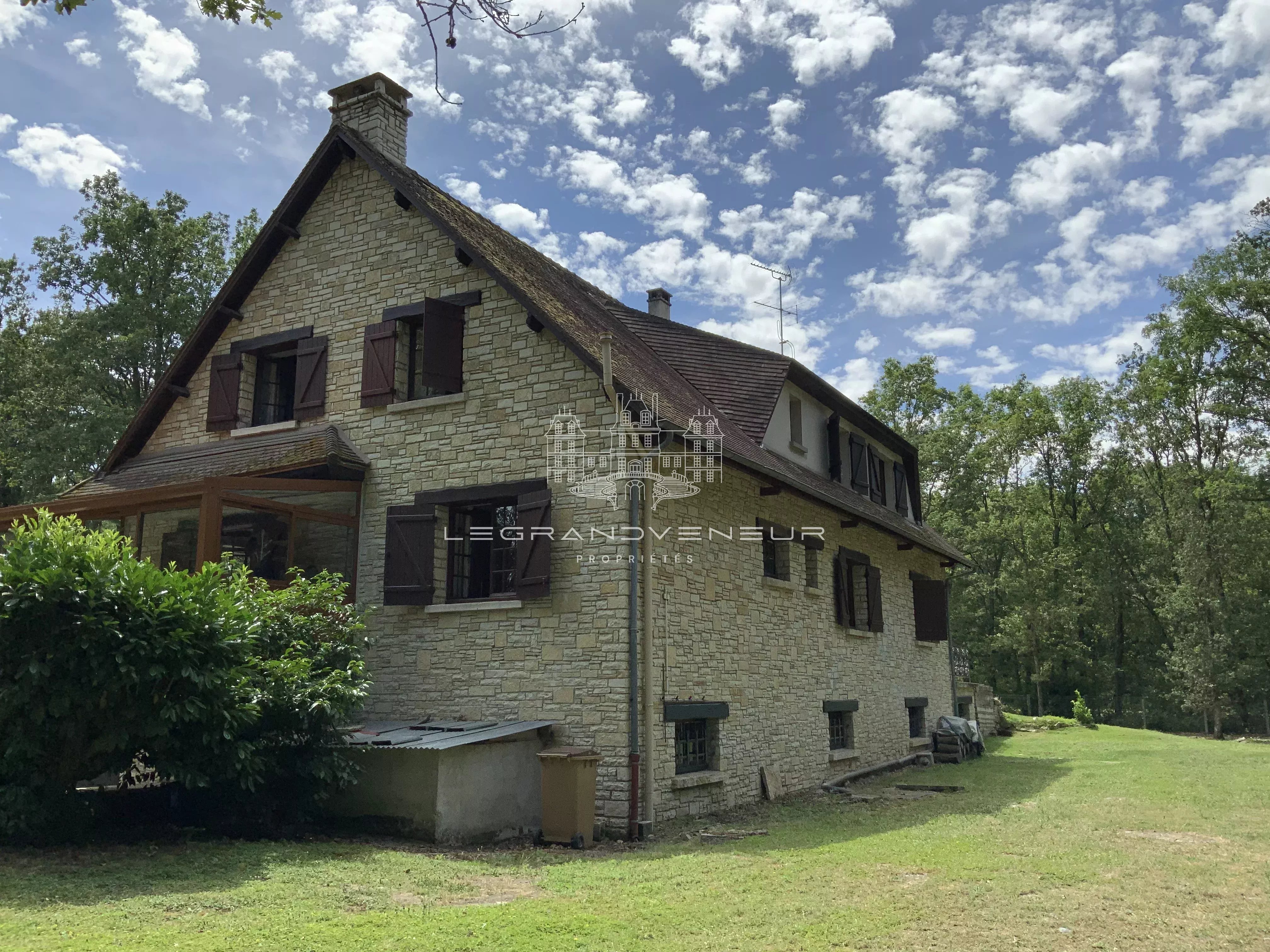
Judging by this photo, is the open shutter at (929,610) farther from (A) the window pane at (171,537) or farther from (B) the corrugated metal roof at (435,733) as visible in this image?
(A) the window pane at (171,537)

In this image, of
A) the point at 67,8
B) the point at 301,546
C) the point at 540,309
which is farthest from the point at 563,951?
the point at 301,546

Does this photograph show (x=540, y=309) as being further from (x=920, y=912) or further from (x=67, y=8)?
(x=920, y=912)

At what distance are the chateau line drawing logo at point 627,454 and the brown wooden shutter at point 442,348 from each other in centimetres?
169

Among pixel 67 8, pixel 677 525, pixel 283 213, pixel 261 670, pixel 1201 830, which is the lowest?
pixel 1201 830

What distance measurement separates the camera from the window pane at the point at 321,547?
42.6 feet

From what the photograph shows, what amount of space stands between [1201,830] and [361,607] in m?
9.83

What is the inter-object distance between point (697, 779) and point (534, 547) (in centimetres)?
332

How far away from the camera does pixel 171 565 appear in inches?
347

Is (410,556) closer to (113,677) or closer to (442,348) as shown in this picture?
(442,348)

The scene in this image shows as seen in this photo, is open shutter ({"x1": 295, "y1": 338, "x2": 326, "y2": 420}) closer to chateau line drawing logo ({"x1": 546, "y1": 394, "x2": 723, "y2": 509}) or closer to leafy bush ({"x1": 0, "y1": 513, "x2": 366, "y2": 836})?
chateau line drawing logo ({"x1": 546, "y1": 394, "x2": 723, "y2": 509})

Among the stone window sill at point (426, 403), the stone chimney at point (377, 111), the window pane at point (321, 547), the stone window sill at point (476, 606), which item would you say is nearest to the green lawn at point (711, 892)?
the stone window sill at point (476, 606)

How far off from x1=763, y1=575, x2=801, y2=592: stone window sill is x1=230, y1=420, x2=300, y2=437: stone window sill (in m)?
6.90

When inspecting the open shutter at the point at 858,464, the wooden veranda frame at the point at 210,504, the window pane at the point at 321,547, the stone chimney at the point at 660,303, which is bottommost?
the window pane at the point at 321,547

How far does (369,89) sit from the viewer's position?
47.9ft
